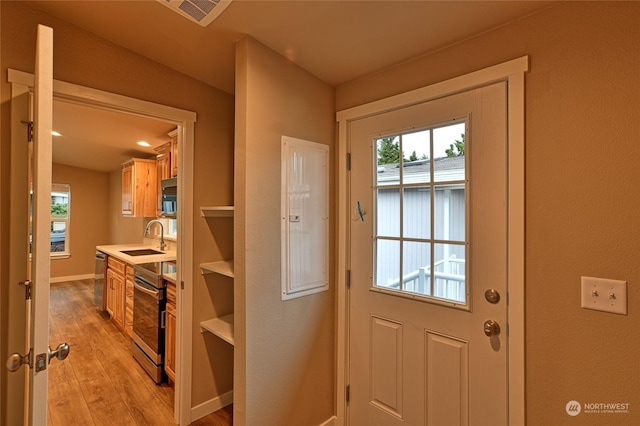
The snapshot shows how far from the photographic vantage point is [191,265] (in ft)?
6.86

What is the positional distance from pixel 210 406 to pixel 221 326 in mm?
663

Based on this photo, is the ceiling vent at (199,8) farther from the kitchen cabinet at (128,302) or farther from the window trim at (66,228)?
the window trim at (66,228)

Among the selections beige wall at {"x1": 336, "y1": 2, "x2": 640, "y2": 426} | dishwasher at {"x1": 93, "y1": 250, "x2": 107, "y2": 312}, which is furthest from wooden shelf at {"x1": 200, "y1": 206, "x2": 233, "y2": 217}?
Result: dishwasher at {"x1": 93, "y1": 250, "x2": 107, "y2": 312}

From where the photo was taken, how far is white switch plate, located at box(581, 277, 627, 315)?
1.11 m

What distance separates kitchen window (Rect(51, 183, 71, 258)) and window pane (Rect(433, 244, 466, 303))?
24.2 feet

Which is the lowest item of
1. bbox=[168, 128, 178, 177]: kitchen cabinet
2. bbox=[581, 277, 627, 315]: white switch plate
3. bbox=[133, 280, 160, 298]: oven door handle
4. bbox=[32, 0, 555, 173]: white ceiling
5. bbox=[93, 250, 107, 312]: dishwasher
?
bbox=[93, 250, 107, 312]: dishwasher

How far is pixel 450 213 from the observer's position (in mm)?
1522

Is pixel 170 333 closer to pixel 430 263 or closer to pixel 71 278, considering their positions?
pixel 430 263

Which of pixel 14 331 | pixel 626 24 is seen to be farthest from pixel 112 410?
pixel 626 24

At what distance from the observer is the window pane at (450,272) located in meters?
1.50

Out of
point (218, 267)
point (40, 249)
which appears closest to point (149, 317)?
point (218, 267)

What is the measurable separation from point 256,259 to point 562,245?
136 centimetres

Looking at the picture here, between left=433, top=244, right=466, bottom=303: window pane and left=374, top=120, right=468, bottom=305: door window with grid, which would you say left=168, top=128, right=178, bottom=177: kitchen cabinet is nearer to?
left=374, top=120, right=468, bottom=305: door window with grid

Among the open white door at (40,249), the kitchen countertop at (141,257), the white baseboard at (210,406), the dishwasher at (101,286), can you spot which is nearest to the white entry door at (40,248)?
the open white door at (40,249)
